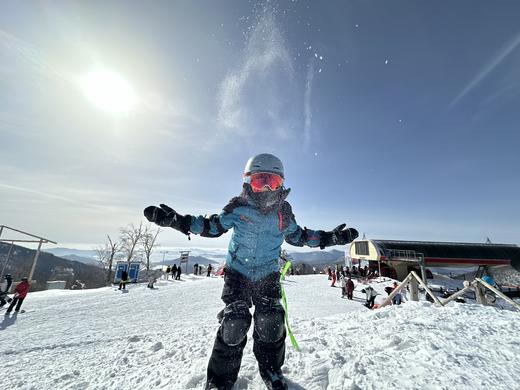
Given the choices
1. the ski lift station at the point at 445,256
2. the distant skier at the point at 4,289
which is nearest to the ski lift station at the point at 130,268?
the distant skier at the point at 4,289

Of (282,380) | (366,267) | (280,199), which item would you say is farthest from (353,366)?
(366,267)

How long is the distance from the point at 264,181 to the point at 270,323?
167 cm

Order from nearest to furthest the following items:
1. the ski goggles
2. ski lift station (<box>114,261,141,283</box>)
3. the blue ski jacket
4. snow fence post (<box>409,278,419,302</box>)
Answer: the blue ski jacket → the ski goggles → snow fence post (<box>409,278,419,302</box>) → ski lift station (<box>114,261,141,283</box>)

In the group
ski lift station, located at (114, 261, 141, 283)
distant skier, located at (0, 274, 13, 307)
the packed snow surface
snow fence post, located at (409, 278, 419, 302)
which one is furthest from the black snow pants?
ski lift station, located at (114, 261, 141, 283)

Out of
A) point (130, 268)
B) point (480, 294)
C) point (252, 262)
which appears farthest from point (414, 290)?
point (130, 268)

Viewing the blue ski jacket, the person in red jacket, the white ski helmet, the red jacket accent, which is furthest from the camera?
the red jacket accent

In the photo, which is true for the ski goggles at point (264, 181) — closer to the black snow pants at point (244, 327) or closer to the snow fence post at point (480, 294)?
the black snow pants at point (244, 327)

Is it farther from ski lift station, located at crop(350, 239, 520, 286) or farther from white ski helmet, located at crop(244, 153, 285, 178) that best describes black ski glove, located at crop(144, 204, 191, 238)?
ski lift station, located at crop(350, 239, 520, 286)

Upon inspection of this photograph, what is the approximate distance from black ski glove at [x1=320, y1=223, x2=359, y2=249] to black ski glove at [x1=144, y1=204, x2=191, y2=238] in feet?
6.47

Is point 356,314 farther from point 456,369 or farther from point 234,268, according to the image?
point 234,268

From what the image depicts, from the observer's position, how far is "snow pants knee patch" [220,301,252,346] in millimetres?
2367

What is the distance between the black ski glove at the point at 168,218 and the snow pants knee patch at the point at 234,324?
3.59ft

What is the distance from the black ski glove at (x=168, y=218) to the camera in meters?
2.79

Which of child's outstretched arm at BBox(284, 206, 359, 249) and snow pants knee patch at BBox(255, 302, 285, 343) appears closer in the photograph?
snow pants knee patch at BBox(255, 302, 285, 343)
